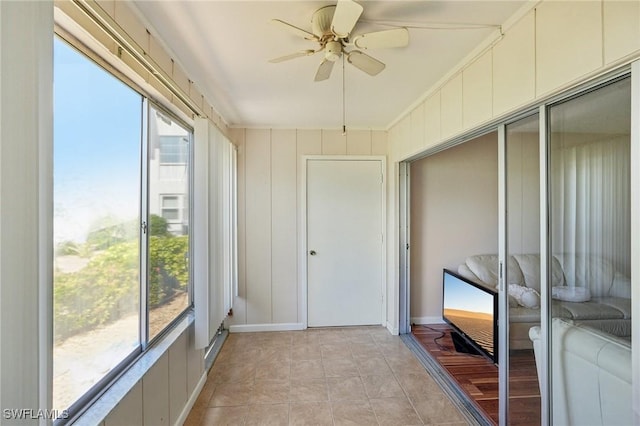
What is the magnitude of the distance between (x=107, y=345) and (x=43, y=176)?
1.03 metres

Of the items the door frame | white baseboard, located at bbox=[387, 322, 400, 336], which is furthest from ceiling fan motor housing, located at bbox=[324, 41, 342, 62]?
white baseboard, located at bbox=[387, 322, 400, 336]

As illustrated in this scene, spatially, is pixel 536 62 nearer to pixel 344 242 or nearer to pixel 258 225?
pixel 344 242

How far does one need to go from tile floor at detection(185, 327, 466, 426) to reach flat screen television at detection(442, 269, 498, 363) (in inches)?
22.9

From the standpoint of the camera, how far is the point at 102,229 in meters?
1.42

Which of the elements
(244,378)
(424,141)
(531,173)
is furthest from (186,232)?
(531,173)

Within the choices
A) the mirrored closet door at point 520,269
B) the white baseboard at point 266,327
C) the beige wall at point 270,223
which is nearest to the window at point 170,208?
the beige wall at point 270,223

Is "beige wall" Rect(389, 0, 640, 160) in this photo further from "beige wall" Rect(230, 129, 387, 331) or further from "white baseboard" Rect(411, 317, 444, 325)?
"white baseboard" Rect(411, 317, 444, 325)

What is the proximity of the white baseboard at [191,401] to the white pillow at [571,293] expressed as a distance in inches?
92.4

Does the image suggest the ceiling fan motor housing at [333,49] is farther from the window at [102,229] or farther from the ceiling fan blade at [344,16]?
the window at [102,229]

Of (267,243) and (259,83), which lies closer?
(259,83)

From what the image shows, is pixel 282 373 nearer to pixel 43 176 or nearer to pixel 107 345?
pixel 107 345

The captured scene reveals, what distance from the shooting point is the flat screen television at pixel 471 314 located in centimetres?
255

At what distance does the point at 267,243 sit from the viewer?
3656mm

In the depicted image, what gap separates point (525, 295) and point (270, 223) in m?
2.68
